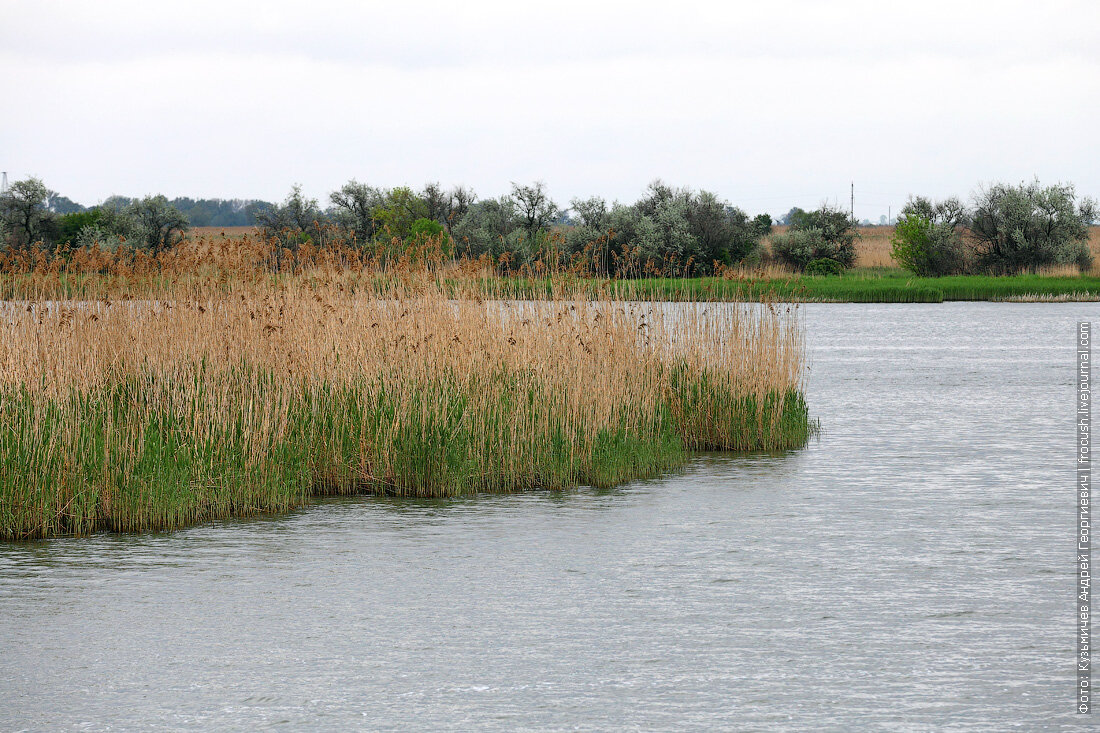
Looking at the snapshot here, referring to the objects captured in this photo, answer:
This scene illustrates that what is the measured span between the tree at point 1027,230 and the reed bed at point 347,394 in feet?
156

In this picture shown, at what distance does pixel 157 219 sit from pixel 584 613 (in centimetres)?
5388

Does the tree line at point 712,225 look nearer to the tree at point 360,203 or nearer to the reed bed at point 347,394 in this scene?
the tree at point 360,203

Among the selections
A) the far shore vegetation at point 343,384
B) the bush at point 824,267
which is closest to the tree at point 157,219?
the bush at point 824,267

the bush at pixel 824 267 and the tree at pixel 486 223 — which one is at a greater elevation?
the tree at pixel 486 223

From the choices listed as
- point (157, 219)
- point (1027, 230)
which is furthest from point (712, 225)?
point (157, 219)

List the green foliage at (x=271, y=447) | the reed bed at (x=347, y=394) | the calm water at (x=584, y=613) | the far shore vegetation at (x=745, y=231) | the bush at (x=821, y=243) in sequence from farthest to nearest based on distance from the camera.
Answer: the bush at (x=821, y=243) < the far shore vegetation at (x=745, y=231) < the reed bed at (x=347, y=394) < the green foliage at (x=271, y=447) < the calm water at (x=584, y=613)

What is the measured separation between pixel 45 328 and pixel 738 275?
7.20 meters

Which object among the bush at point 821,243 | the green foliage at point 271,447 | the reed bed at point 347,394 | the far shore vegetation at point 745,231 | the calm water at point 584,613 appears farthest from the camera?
the bush at point 821,243

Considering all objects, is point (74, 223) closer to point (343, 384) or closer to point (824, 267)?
point (824, 267)

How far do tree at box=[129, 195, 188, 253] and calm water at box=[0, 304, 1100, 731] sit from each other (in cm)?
4511

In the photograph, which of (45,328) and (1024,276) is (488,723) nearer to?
(45,328)

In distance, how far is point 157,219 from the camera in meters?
57.5

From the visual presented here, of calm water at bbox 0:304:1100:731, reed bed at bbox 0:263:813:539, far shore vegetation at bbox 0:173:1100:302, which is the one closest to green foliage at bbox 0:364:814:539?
reed bed at bbox 0:263:813:539

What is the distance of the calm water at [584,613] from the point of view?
5684 mm
